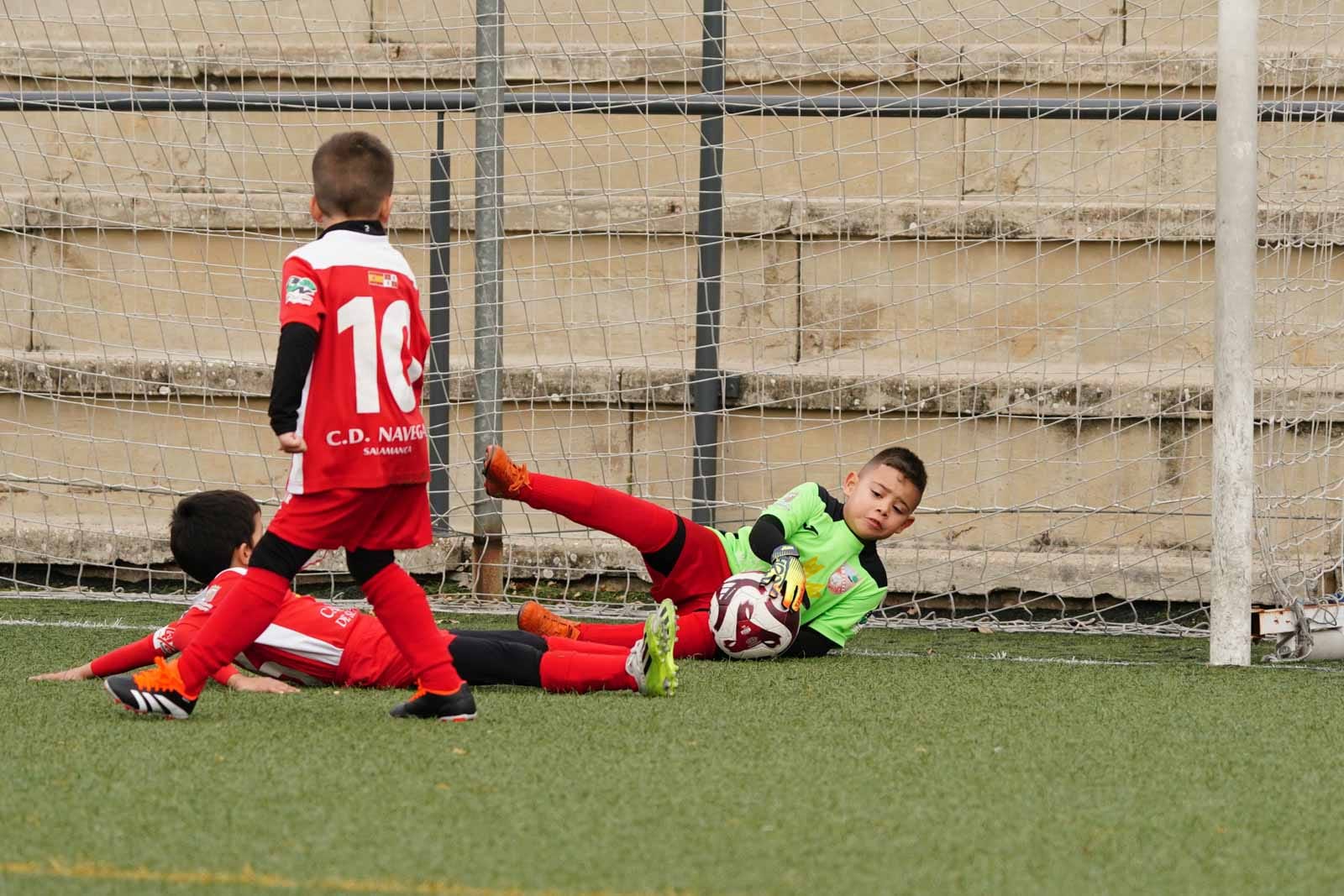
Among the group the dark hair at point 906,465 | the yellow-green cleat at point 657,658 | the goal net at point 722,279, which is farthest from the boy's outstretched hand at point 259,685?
the goal net at point 722,279

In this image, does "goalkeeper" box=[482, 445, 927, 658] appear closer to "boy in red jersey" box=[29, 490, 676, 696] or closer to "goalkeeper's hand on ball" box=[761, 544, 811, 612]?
"goalkeeper's hand on ball" box=[761, 544, 811, 612]

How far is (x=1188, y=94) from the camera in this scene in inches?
236

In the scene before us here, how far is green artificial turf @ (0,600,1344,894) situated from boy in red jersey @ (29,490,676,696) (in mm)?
62

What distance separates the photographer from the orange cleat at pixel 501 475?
13.7 feet

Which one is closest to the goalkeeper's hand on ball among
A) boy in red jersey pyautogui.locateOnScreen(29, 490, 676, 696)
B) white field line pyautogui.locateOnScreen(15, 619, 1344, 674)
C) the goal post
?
white field line pyautogui.locateOnScreen(15, 619, 1344, 674)

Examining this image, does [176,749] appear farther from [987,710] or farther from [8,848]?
[987,710]

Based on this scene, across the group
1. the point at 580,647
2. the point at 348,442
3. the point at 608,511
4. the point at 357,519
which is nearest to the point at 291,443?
the point at 348,442

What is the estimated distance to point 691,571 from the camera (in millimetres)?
4465

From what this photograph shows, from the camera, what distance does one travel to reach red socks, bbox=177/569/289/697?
10.0 feet

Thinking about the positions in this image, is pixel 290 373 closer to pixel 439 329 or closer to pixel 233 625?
pixel 233 625

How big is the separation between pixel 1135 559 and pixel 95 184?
441cm

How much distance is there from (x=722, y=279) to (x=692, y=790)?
3740 millimetres

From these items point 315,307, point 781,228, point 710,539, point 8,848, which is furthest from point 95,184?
point 8,848

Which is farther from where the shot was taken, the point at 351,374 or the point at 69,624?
the point at 69,624
